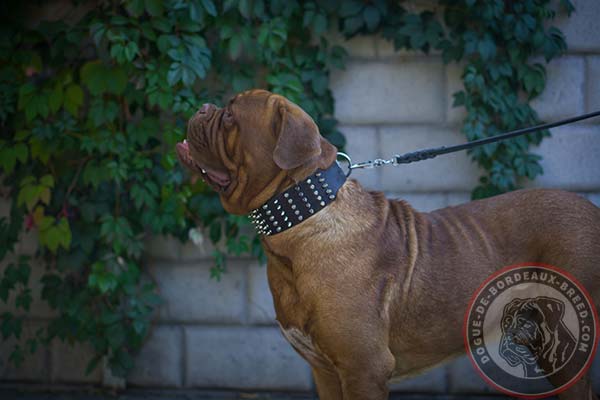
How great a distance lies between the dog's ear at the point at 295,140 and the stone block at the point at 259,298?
1741 mm

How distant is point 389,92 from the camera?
4145 mm

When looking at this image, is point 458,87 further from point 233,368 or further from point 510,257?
point 233,368

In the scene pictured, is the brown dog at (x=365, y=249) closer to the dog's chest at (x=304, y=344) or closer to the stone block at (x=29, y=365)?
the dog's chest at (x=304, y=344)

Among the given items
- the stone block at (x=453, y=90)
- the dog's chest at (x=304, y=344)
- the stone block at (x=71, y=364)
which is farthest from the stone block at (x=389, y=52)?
the stone block at (x=71, y=364)

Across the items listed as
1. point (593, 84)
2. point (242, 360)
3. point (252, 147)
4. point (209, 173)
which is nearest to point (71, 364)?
point (242, 360)

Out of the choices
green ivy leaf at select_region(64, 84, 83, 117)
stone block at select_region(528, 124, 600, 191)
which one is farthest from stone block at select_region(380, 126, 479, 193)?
green ivy leaf at select_region(64, 84, 83, 117)

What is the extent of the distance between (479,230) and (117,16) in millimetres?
2324

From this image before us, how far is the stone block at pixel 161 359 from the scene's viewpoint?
4.34 metres

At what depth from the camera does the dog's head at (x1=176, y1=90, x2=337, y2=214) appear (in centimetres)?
258

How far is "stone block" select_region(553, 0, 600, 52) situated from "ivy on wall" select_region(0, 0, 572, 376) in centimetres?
15

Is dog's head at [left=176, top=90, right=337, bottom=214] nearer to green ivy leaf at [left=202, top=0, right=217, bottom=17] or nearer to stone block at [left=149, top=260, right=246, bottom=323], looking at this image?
green ivy leaf at [left=202, top=0, right=217, bottom=17]

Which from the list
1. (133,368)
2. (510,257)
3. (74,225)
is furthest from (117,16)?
(510,257)

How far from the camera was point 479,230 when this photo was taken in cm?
288

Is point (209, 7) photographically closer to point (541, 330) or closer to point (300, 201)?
point (300, 201)
